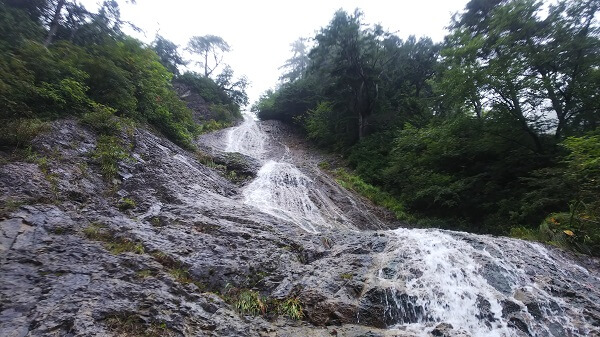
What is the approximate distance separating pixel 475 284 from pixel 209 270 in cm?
422

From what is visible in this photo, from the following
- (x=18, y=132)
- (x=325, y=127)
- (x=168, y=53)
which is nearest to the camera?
(x=18, y=132)

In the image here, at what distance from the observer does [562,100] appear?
9656 millimetres

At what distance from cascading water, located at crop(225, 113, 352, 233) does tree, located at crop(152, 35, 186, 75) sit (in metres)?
22.3

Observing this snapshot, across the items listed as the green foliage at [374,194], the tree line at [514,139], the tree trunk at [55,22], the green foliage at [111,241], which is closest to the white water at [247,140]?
the green foliage at [374,194]

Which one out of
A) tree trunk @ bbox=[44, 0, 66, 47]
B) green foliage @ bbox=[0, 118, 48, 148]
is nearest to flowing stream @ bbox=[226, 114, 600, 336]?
green foliage @ bbox=[0, 118, 48, 148]

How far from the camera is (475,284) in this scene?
4746 millimetres

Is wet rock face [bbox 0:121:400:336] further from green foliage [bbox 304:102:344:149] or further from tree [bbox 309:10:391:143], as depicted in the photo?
green foliage [bbox 304:102:344:149]

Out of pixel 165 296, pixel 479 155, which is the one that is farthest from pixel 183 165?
pixel 479 155

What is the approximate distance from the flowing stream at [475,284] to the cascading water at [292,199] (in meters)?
2.59

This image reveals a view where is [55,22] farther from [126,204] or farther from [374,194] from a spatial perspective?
[374,194]

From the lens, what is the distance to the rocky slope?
140 inches

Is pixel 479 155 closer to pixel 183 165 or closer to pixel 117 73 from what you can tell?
pixel 183 165

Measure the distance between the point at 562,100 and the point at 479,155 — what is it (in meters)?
2.89

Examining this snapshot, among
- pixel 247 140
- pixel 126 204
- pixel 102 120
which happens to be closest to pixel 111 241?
pixel 126 204
